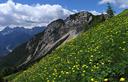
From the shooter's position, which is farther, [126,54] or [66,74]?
[66,74]

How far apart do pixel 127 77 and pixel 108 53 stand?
518cm

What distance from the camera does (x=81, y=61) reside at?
1767cm

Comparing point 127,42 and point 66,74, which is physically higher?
point 127,42

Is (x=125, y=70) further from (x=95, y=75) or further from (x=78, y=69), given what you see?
(x=78, y=69)

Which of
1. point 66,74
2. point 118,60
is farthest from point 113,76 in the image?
point 66,74

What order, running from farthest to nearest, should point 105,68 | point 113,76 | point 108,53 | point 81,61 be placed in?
point 81,61 < point 108,53 < point 105,68 < point 113,76

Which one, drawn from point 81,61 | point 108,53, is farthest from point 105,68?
point 81,61

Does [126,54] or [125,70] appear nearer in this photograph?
[125,70]

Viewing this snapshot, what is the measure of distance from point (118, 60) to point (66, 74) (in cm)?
278

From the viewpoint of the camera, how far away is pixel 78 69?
1489cm

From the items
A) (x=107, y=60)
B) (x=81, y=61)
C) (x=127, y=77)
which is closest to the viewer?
(x=127, y=77)

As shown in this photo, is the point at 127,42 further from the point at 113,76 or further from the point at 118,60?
the point at 113,76

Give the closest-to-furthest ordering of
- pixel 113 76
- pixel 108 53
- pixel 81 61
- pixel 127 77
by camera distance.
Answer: pixel 127 77
pixel 113 76
pixel 108 53
pixel 81 61

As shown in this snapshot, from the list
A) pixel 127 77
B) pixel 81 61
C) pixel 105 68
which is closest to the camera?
pixel 127 77
